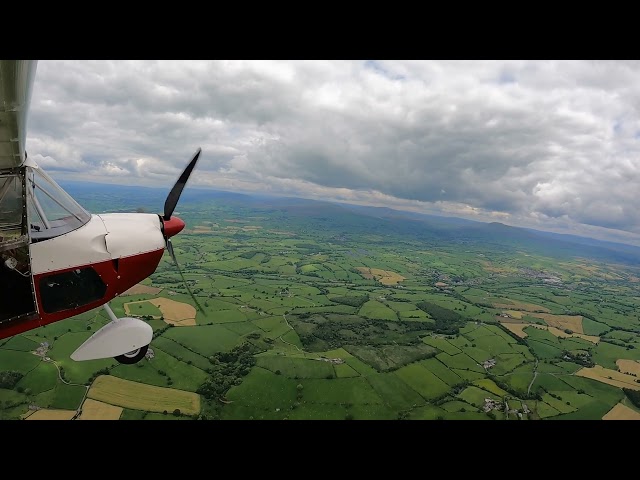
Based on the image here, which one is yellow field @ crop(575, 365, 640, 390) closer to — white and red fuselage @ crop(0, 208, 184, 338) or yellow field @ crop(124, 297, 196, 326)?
yellow field @ crop(124, 297, 196, 326)

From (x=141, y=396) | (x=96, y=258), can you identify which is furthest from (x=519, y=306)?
(x=96, y=258)

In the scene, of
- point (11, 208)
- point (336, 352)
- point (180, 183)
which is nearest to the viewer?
point (11, 208)

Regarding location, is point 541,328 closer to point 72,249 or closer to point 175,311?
point 175,311

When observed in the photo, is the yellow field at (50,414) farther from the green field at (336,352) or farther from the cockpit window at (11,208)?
the cockpit window at (11,208)

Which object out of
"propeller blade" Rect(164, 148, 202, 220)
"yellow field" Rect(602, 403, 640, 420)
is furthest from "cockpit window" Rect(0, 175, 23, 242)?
"yellow field" Rect(602, 403, 640, 420)

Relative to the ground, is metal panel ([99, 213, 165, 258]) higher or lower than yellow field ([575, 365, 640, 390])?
higher
